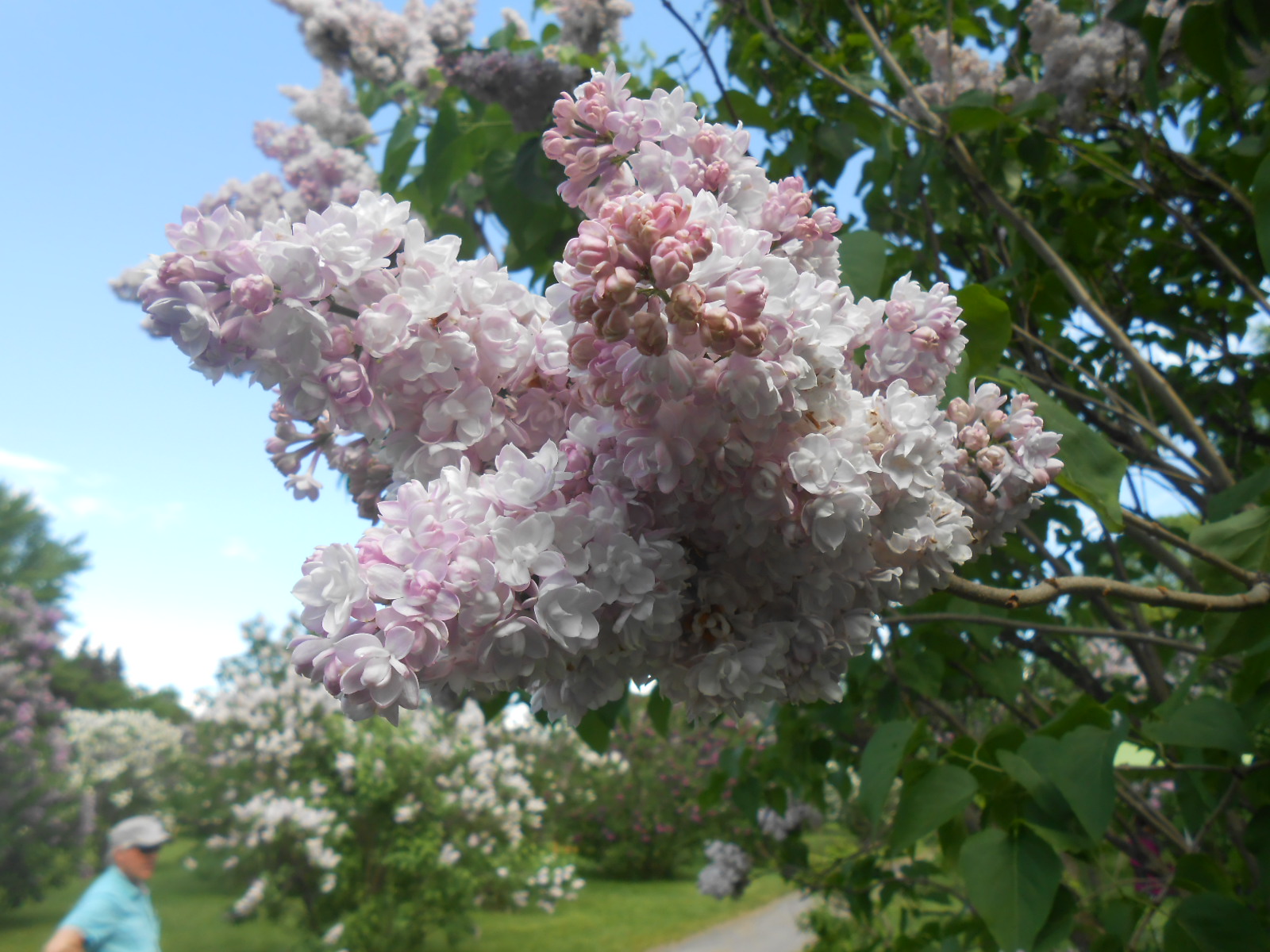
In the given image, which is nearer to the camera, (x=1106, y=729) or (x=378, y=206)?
(x=378, y=206)

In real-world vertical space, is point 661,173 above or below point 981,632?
above

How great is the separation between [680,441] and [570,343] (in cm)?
13

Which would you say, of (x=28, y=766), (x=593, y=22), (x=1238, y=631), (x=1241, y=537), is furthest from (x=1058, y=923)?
(x=28, y=766)

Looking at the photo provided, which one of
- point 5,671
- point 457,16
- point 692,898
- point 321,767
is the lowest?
point 692,898

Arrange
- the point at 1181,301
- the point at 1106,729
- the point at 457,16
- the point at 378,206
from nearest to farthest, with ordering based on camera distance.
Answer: the point at 378,206, the point at 1106,729, the point at 1181,301, the point at 457,16

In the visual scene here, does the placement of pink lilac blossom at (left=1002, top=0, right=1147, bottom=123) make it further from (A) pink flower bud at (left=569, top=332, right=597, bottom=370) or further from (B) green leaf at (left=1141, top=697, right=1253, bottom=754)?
(A) pink flower bud at (left=569, top=332, right=597, bottom=370)

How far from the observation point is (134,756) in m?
19.6

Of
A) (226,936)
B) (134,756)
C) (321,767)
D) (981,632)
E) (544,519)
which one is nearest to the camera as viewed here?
(544,519)

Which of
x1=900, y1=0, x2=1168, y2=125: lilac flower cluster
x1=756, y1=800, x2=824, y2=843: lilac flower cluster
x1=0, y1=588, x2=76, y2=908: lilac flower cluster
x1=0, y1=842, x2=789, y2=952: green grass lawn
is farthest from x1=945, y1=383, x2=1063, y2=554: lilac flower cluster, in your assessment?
x1=0, y1=588, x2=76, y2=908: lilac flower cluster

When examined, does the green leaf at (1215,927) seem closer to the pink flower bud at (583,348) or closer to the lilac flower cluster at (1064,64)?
the pink flower bud at (583,348)

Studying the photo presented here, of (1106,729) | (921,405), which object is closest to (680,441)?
(921,405)

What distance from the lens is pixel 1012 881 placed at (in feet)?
4.16

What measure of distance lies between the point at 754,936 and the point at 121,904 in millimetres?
7566

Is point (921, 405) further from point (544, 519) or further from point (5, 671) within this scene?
point (5, 671)
